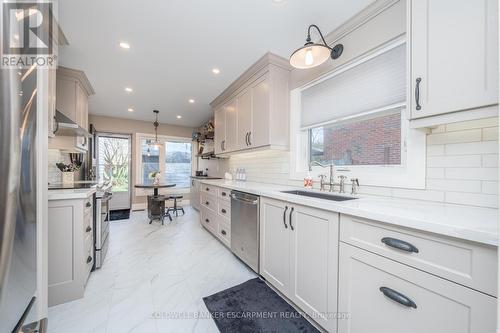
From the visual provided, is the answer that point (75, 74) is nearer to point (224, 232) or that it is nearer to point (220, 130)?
point (220, 130)

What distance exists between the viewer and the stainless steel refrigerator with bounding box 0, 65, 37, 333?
0.59 m

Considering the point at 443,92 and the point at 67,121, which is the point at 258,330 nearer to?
the point at 443,92

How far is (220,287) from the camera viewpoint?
194 cm

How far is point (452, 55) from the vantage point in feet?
3.33

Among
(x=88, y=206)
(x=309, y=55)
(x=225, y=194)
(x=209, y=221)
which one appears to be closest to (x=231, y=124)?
(x=225, y=194)

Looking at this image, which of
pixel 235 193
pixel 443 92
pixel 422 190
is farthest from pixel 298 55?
pixel 235 193

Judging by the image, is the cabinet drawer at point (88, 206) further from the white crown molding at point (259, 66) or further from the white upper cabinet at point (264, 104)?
the white crown molding at point (259, 66)

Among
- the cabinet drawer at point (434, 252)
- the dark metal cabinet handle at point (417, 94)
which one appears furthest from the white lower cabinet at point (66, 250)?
the dark metal cabinet handle at point (417, 94)

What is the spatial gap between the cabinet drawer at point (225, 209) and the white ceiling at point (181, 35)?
192 cm

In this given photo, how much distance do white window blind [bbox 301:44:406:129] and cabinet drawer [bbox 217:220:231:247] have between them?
175 centimetres

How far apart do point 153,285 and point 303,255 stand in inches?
61.2

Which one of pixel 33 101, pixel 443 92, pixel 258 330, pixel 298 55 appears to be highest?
pixel 298 55

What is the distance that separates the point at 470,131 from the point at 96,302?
122 inches

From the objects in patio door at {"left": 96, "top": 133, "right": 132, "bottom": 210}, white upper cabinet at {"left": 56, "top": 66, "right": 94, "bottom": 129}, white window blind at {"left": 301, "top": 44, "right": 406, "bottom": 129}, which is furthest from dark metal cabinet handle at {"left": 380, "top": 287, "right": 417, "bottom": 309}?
patio door at {"left": 96, "top": 133, "right": 132, "bottom": 210}
